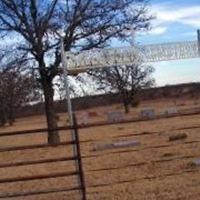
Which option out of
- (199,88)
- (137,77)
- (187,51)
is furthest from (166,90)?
(187,51)

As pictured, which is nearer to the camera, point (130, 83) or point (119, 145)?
point (119, 145)

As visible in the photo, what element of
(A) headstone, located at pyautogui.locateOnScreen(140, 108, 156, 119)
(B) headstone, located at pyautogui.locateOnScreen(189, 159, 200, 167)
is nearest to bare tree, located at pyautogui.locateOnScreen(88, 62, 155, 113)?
(A) headstone, located at pyautogui.locateOnScreen(140, 108, 156, 119)

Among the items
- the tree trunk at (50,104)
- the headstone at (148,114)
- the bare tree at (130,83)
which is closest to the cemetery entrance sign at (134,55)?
the headstone at (148,114)

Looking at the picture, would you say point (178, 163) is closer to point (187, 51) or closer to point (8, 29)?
point (187, 51)

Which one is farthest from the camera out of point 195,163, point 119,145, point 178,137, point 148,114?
point 178,137

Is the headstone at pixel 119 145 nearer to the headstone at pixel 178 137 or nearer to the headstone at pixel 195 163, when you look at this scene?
the headstone at pixel 178 137

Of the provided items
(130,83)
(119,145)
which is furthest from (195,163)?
(130,83)

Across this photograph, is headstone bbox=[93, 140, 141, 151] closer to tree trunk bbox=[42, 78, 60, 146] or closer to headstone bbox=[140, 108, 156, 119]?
headstone bbox=[140, 108, 156, 119]

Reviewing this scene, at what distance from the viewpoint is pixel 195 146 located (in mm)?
20734

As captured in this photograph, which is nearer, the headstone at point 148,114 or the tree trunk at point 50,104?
the headstone at point 148,114

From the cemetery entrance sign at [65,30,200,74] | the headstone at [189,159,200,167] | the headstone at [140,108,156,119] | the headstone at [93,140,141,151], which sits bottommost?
the headstone at [189,159,200,167]

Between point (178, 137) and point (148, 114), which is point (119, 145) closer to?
point (148, 114)

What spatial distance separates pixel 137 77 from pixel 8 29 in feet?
175

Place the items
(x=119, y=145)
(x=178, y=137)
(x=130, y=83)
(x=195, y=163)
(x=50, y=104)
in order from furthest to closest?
(x=130, y=83) → (x=50, y=104) → (x=178, y=137) → (x=119, y=145) → (x=195, y=163)
